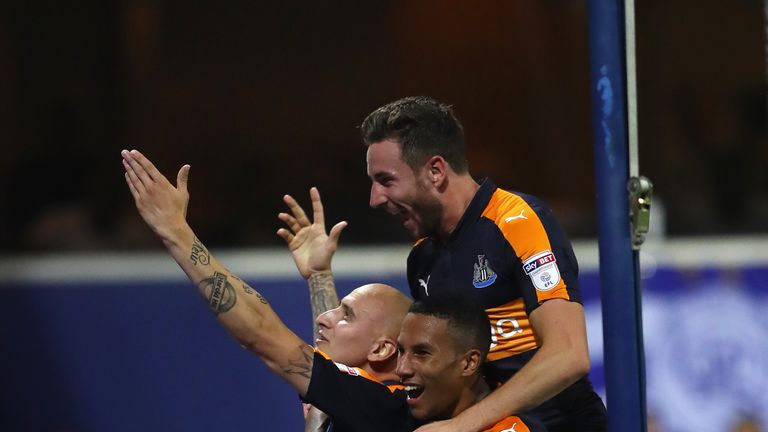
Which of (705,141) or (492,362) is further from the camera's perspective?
(705,141)

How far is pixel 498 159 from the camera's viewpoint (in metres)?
9.28

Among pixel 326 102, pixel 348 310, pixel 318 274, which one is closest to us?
pixel 348 310

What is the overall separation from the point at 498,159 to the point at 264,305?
630 centimetres

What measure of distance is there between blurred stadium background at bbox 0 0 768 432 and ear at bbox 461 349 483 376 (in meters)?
3.07

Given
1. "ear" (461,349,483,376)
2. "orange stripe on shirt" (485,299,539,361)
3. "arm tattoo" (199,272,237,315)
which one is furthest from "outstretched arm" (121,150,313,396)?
"orange stripe on shirt" (485,299,539,361)

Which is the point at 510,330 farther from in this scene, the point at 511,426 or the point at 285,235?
the point at 285,235

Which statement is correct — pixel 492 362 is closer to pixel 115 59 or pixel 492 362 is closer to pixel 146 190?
pixel 146 190

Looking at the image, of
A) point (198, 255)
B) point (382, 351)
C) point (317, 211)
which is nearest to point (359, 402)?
point (382, 351)

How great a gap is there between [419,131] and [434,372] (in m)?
0.81

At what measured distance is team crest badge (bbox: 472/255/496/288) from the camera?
3471 mm

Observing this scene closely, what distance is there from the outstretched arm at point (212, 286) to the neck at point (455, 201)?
0.74 meters

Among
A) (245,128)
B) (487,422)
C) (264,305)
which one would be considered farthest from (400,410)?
(245,128)

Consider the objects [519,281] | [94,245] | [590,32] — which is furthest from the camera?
[94,245]

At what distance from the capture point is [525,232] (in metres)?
3.40
